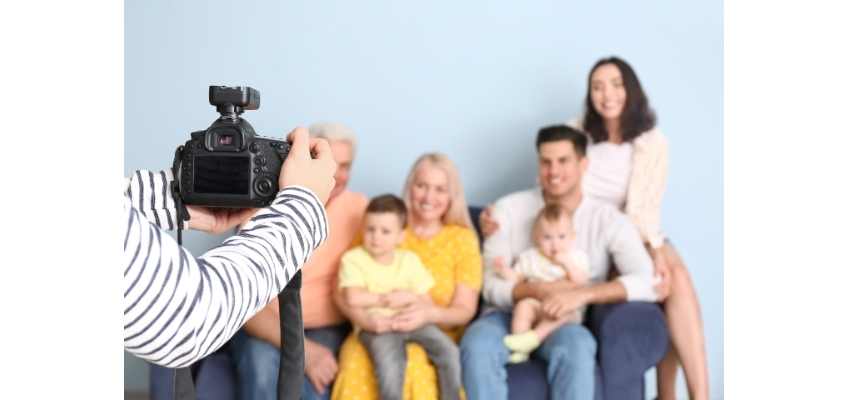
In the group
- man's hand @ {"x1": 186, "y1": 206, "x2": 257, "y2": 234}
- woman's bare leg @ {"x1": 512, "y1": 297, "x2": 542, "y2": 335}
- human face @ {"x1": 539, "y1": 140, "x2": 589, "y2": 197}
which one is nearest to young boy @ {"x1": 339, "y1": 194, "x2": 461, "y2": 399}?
woman's bare leg @ {"x1": 512, "y1": 297, "x2": 542, "y2": 335}

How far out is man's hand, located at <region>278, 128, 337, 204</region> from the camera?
93 cm

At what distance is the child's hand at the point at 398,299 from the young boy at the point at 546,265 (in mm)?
325

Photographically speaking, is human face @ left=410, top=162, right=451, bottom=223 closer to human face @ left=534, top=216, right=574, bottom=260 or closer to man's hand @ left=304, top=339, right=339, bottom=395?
human face @ left=534, top=216, right=574, bottom=260

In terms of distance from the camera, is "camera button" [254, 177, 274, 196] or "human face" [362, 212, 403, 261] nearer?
"camera button" [254, 177, 274, 196]

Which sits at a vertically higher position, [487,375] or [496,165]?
[496,165]

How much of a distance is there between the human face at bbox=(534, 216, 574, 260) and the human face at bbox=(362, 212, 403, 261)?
467mm

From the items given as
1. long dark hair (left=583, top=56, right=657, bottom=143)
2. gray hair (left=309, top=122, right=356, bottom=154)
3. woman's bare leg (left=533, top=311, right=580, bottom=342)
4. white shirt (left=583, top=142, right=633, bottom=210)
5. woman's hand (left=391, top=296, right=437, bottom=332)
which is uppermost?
long dark hair (left=583, top=56, right=657, bottom=143)

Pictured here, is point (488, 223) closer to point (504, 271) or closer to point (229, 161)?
point (504, 271)

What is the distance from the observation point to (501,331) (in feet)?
8.83

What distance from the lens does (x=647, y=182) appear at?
3062mm
